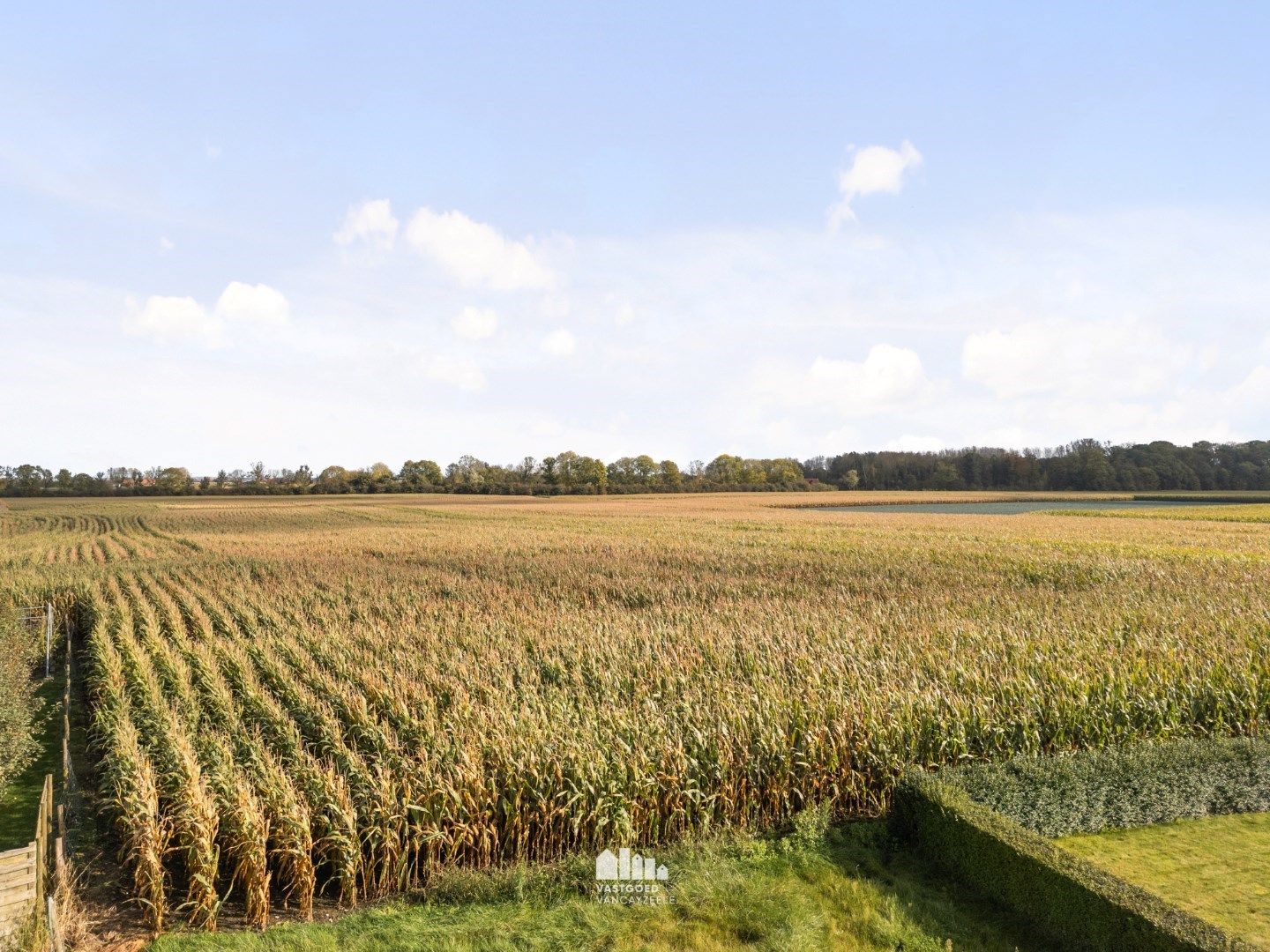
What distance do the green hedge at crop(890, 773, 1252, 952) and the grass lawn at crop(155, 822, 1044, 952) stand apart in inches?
10.2

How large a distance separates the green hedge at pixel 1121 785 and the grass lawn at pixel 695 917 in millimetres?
1425

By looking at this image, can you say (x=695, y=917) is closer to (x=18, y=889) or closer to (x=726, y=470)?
(x=18, y=889)

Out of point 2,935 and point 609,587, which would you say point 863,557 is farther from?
point 2,935

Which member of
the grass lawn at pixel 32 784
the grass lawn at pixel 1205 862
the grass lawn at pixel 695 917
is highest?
the grass lawn at pixel 695 917

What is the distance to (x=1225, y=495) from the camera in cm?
10719

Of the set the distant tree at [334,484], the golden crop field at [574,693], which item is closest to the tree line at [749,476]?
the distant tree at [334,484]

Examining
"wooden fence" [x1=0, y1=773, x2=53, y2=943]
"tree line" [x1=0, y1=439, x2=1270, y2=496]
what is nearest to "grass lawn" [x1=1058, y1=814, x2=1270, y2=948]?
"wooden fence" [x1=0, y1=773, x2=53, y2=943]

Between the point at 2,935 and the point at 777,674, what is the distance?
9450mm

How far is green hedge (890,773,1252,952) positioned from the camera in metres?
6.10

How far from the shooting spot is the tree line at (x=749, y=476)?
12812cm

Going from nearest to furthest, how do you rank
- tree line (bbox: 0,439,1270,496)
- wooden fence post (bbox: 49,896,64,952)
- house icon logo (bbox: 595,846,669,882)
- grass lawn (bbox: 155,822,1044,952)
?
wooden fence post (bbox: 49,896,64,952)
grass lawn (bbox: 155,822,1044,952)
house icon logo (bbox: 595,846,669,882)
tree line (bbox: 0,439,1270,496)

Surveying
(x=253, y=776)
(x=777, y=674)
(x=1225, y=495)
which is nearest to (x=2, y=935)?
(x=253, y=776)

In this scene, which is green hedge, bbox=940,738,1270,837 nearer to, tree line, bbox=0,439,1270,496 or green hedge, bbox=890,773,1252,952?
green hedge, bbox=890,773,1252,952

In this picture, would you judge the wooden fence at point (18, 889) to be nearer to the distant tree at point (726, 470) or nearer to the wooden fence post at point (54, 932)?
the wooden fence post at point (54, 932)
